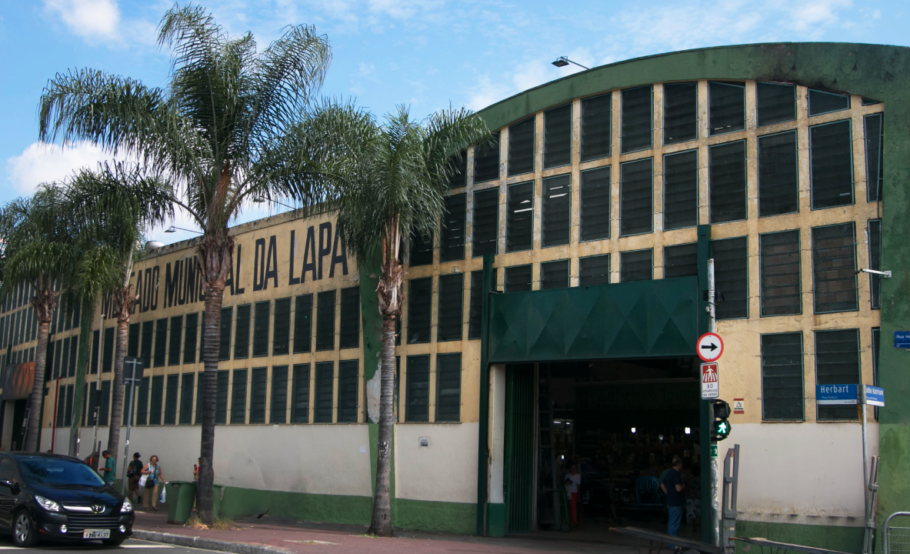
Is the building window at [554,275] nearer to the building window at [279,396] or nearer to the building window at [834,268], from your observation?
the building window at [834,268]

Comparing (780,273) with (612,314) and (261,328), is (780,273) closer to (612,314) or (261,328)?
(612,314)

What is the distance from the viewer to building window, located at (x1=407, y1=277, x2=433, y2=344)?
66.6ft

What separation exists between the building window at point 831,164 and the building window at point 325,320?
1204 cm

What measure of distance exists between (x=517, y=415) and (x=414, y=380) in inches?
103

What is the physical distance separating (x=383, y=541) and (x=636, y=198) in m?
8.23

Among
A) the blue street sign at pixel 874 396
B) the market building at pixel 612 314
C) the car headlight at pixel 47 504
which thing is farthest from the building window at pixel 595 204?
the car headlight at pixel 47 504

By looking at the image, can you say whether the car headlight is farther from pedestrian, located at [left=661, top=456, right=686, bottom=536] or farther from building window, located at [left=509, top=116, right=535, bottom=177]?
building window, located at [left=509, top=116, right=535, bottom=177]

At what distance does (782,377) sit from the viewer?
1530 cm

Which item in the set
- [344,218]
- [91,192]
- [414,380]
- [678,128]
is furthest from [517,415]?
[91,192]

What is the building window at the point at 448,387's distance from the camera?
767 inches

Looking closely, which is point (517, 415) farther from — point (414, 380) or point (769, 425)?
point (769, 425)

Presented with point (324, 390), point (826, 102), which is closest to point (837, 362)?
point (826, 102)

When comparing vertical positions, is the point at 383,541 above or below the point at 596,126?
below

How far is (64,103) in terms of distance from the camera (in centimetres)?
1777
